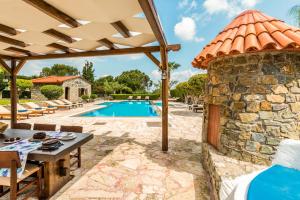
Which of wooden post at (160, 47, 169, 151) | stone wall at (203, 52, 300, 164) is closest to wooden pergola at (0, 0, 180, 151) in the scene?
wooden post at (160, 47, 169, 151)

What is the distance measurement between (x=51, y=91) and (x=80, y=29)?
20914 millimetres

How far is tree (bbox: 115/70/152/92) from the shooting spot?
46500 mm

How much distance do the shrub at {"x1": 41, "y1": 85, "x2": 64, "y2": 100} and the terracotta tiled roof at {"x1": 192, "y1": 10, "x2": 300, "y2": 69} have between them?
2264 cm

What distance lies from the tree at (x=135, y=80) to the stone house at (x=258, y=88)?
4289cm

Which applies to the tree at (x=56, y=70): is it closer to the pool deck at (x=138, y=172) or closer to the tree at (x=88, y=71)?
the tree at (x=88, y=71)

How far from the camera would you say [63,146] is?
3.37 metres

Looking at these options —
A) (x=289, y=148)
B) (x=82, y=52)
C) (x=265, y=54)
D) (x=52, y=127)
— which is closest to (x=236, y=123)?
(x=289, y=148)

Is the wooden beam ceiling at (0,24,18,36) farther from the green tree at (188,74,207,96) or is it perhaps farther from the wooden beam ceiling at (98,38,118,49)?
the green tree at (188,74,207,96)

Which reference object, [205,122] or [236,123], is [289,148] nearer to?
[236,123]

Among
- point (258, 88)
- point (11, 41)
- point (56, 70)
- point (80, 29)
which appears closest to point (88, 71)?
point (56, 70)

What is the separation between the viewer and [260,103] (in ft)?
11.1

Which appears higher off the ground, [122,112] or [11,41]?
[11,41]

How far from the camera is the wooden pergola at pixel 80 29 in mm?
3357

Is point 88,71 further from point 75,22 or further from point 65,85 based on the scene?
point 75,22
